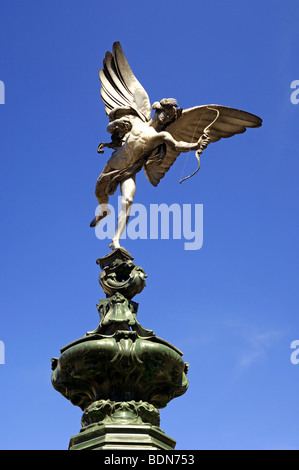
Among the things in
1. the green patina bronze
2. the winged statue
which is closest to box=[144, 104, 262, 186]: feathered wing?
the winged statue

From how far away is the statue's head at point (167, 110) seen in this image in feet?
39.7

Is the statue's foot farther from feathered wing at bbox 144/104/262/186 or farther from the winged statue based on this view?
feathered wing at bbox 144/104/262/186

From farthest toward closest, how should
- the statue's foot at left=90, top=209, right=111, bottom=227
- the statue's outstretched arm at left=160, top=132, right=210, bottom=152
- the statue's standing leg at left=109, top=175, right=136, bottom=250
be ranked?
the statue's foot at left=90, top=209, right=111, bottom=227 → the statue's outstretched arm at left=160, top=132, right=210, bottom=152 → the statue's standing leg at left=109, top=175, right=136, bottom=250

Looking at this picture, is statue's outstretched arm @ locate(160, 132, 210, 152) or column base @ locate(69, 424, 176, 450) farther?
statue's outstretched arm @ locate(160, 132, 210, 152)

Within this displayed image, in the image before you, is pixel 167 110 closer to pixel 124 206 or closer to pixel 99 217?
pixel 124 206

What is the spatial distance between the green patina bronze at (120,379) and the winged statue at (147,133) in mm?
2047

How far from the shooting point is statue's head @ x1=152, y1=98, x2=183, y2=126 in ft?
39.7

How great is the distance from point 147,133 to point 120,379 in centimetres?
434

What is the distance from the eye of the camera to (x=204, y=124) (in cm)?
1258

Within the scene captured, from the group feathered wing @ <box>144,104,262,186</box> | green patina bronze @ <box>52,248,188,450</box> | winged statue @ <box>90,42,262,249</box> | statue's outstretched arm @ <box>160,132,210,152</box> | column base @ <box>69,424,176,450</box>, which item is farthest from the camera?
feathered wing @ <box>144,104,262,186</box>

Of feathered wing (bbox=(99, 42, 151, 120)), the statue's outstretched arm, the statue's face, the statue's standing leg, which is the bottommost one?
the statue's standing leg

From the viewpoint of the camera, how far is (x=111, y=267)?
10609 mm

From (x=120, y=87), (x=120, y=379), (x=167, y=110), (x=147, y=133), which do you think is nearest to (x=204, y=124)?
(x=167, y=110)
